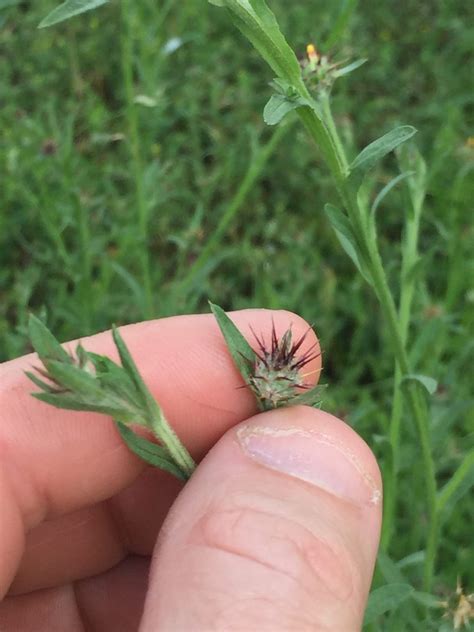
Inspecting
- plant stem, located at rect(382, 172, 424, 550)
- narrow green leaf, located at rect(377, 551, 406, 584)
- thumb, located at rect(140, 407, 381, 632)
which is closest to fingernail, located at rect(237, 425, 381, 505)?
thumb, located at rect(140, 407, 381, 632)

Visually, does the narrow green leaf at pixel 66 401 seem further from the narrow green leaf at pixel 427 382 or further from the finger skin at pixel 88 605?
the finger skin at pixel 88 605

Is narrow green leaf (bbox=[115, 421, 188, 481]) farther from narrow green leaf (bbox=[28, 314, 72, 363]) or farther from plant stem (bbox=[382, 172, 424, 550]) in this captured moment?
plant stem (bbox=[382, 172, 424, 550])

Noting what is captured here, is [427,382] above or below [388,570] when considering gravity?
above

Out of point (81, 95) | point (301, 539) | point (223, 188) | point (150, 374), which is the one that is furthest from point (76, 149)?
point (301, 539)

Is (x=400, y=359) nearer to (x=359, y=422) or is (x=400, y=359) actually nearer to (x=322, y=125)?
(x=322, y=125)

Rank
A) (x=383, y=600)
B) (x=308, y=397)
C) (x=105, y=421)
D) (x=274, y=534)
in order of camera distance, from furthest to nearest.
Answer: (x=105, y=421)
(x=383, y=600)
(x=308, y=397)
(x=274, y=534)

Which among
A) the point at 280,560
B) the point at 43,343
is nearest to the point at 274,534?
the point at 280,560

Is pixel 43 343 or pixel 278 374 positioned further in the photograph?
pixel 278 374

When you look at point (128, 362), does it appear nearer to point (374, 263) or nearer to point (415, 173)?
point (374, 263)
